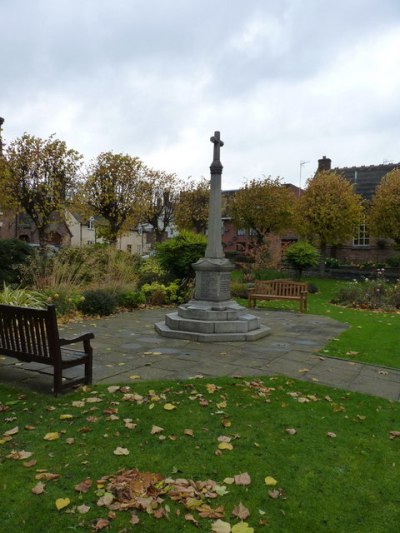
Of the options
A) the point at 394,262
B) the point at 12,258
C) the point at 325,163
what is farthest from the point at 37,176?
the point at 325,163

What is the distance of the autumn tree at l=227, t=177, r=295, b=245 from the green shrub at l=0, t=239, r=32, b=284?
658 inches

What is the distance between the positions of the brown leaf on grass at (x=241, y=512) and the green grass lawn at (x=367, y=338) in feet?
14.8

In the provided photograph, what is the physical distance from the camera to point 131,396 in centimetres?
476

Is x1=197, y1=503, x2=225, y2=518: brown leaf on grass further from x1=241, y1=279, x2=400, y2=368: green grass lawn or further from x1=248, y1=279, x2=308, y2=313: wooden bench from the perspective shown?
x1=248, y1=279, x2=308, y2=313: wooden bench

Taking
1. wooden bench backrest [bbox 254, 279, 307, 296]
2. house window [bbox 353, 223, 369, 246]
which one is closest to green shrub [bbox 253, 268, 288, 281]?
wooden bench backrest [bbox 254, 279, 307, 296]

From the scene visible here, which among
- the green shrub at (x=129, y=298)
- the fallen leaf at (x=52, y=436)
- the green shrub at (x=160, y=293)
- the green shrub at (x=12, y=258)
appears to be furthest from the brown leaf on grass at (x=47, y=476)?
the green shrub at (x=160, y=293)

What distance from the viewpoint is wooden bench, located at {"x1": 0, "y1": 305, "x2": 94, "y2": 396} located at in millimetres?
4738

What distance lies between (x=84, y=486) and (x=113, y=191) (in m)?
21.1

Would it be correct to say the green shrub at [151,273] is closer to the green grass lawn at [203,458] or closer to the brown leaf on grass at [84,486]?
the green grass lawn at [203,458]

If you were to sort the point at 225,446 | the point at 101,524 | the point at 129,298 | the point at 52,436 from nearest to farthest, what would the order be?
the point at 101,524 < the point at 225,446 < the point at 52,436 < the point at 129,298

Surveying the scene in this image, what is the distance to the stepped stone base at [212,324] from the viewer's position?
819 centimetres

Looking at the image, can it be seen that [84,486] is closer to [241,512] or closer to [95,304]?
[241,512]

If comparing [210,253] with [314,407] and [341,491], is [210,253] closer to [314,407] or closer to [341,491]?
[314,407]

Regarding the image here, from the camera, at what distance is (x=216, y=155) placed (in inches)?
367
